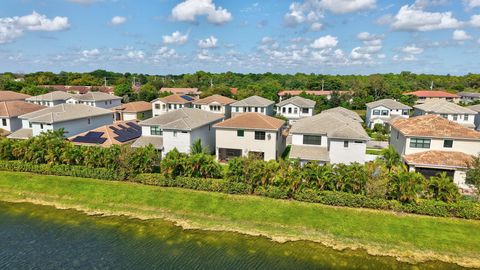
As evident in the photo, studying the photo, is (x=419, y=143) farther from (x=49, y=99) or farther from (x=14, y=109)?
(x=49, y=99)

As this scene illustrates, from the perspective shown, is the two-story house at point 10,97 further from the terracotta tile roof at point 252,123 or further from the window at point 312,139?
the window at point 312,139

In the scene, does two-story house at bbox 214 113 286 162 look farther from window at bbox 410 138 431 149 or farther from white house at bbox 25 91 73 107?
white house at bbox 25 91 73 107

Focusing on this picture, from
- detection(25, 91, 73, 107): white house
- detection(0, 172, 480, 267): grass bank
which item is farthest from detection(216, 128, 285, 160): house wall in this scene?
detection(25, 91, 73, 107): white house

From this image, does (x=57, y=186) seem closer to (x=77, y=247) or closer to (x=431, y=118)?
(x=77, y=247)

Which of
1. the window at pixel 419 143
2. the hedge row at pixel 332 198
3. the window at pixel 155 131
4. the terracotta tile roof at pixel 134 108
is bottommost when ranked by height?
the hedge row at pixel 332 198

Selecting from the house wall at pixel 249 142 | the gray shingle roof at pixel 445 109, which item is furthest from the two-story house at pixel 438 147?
the gray shingle roof at pixel 445 109

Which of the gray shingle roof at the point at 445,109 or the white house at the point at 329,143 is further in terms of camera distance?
the gray shingle roof at the point at 445,109
